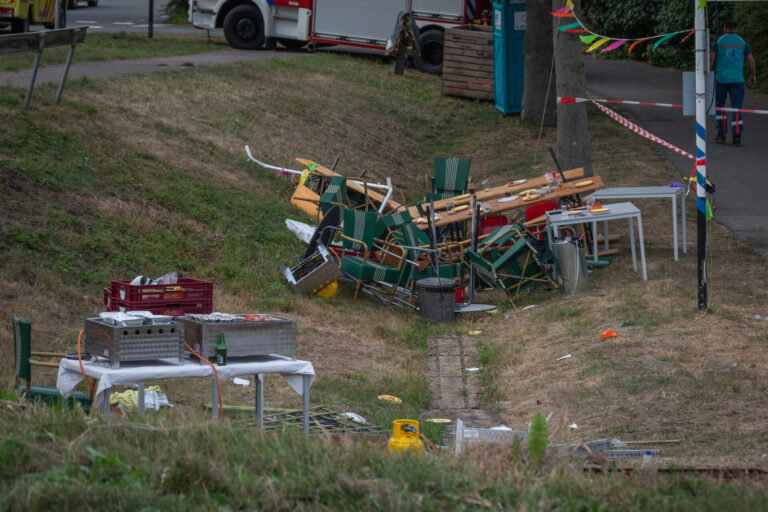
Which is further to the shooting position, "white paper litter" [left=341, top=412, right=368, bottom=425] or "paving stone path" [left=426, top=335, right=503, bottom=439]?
"paving stone path" [left=426, top=335, right=503, bottom=439]

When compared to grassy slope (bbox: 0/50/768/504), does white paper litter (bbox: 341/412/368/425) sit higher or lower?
lower

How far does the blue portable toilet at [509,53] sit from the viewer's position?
20.7 meters

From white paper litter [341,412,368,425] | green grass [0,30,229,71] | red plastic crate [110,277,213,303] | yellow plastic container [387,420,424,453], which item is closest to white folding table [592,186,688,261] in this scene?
white paper litter [341,412,368,425]

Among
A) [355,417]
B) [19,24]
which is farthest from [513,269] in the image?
[19,24]

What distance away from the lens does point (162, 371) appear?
197 inches

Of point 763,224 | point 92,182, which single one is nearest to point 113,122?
point 92,182

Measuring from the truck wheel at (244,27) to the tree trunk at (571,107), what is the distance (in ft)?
41.8

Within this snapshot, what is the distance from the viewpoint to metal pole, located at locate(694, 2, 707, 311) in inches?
325

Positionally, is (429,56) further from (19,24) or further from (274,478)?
(274,478)

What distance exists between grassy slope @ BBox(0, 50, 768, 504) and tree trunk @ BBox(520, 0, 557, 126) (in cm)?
347

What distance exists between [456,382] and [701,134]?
9.85 feet

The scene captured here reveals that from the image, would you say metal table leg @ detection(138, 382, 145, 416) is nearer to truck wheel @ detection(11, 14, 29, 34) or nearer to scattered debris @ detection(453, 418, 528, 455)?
scattered debris @ detection(453, 418, 528, 455)

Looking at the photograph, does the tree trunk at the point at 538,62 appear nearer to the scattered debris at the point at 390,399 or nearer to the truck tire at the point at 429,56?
the truck tire at the point at 429,56

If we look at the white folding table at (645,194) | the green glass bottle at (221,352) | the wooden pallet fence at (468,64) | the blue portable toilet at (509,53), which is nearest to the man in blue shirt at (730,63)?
the blue portable toilet at (509,53)
